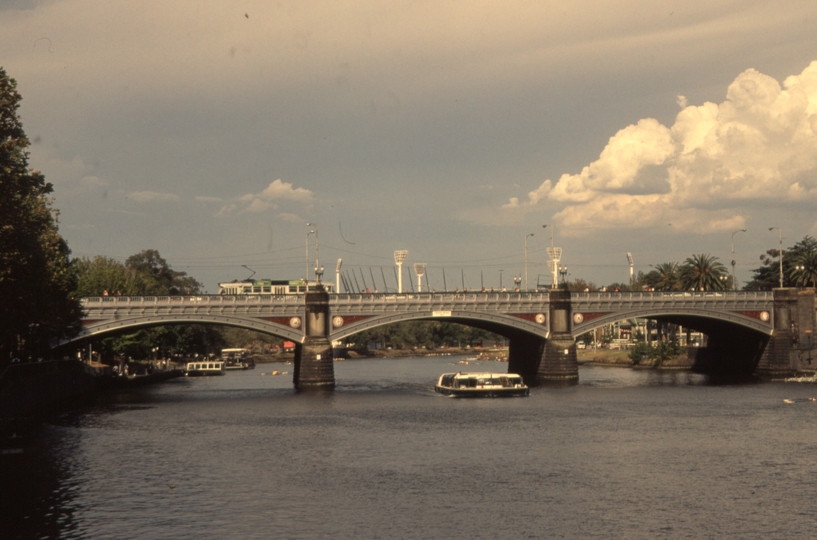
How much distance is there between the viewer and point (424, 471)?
6056cm

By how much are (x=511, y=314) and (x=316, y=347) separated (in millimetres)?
25502

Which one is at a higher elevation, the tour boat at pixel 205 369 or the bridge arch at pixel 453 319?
the bridge arch at pixel 453 319

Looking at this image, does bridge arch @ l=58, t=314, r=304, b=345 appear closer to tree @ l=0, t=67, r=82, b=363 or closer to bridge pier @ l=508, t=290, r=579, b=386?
tree @ l=0, t=67, r=82, b=363

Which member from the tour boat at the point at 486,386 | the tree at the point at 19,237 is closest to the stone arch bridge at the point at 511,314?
the tour boat at the point at 486,386

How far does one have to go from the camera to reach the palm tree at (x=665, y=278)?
588 ft

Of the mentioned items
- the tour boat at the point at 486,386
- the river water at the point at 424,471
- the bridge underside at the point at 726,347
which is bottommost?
the river water at the point at 424,471

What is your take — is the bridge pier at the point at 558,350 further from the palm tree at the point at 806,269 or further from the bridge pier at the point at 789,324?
the palm tree at the point at 806,269

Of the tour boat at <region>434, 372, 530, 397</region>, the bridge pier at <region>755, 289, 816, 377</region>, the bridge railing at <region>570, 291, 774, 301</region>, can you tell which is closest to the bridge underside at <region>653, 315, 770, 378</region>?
the bridge pier at <region>755, 289, 816, 377</region>

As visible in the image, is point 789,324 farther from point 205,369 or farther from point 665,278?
point 205,369

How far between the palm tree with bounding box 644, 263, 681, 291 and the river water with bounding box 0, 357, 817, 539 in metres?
78.5

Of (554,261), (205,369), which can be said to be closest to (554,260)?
(554,261)

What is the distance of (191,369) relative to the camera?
179625mm

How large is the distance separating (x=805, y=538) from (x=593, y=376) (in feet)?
369

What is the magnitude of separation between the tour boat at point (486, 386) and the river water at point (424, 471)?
257 inches
